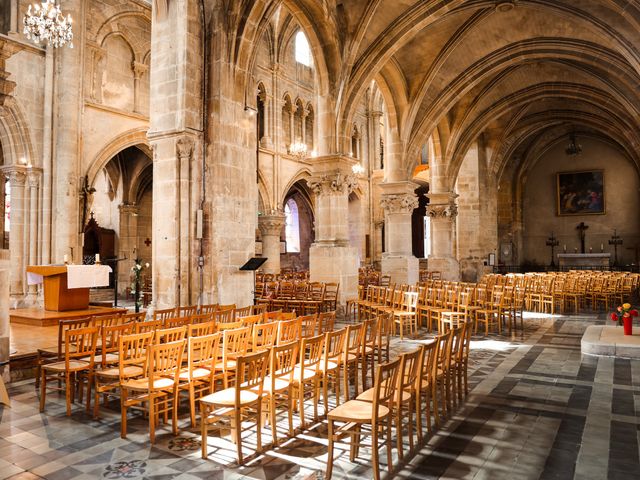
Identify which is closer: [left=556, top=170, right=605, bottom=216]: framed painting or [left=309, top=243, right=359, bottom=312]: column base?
[left=309, top=243, right=359, bottom=312]: column base

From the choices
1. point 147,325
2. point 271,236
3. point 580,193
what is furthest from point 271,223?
point 580,193

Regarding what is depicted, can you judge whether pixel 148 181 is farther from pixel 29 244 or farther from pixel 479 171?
pixel 479 171

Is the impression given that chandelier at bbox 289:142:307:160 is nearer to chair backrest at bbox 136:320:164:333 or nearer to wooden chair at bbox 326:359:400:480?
chair backrest at bbox 136:320:164:333

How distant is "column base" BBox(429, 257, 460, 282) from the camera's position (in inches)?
766

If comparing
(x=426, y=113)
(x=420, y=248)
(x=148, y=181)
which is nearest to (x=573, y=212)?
(x=420, y=248)

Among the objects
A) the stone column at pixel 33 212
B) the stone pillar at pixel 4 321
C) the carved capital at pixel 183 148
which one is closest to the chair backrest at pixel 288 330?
→ the stone pillar at pixel 4 321

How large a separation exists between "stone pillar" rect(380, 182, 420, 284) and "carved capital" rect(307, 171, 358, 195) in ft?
12.7

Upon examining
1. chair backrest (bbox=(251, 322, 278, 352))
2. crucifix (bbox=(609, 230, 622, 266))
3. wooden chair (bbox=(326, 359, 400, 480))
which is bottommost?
wooden chair (bbox=(326, 359, 400, 480))

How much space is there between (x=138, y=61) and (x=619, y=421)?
58.0 ft

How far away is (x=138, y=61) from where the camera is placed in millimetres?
16969

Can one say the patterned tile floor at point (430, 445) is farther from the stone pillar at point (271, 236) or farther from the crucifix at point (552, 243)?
the crucifix at point (552, 243)

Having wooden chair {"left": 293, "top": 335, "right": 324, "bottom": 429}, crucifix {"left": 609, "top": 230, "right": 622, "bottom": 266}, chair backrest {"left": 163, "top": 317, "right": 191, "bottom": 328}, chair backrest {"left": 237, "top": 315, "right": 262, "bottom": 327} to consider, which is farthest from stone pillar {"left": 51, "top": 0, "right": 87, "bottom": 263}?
crucifix {"left": 609, "top": 230, "right": 622, "bottom": 266}

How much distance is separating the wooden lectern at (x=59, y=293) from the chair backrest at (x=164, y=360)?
5713mm

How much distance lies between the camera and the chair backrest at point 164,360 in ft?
13.0
